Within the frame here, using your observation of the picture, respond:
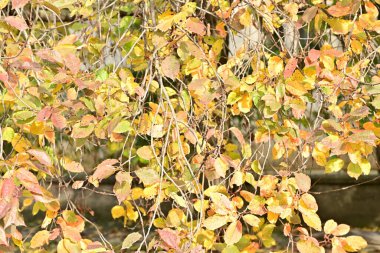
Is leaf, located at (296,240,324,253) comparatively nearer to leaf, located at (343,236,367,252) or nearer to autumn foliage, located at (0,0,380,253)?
autumn foliage, located at (0,0,380,253)

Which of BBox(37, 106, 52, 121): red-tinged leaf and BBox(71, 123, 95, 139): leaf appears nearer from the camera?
BBox(37, 106, 52, 121): red-tinged leaf

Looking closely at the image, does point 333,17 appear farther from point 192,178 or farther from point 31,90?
point 31,90

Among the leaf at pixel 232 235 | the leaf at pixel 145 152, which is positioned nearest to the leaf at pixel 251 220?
the leaf at pixel 232 235

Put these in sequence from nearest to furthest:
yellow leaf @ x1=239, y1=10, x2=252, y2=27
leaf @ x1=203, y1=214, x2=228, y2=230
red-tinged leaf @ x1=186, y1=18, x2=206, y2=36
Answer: leaf @ x1=203, y1=214, x2=228, y2=230 < red-tinged leaf @ x1=186, y1=18, x2=206, y2=36 < yellow leaf @ x1=239, y1=10, x2=252, y2=27

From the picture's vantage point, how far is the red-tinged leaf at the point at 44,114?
6.83ft

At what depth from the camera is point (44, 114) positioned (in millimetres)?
2102

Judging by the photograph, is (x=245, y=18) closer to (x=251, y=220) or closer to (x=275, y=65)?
(x=275, y=65)

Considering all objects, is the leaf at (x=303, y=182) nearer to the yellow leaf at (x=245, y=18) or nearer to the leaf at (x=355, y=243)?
the leaf at (x=355, y=243)

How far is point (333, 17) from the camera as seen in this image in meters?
2.54

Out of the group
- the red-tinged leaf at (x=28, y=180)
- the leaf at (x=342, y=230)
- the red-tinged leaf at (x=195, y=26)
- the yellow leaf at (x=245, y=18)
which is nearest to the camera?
the red-tinged leaf at (x=28, y=180)

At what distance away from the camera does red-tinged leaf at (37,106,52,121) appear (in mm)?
2082

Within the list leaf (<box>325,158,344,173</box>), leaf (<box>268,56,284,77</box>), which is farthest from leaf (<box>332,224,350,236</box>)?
leaf (<box>268,56,284,77</box>)

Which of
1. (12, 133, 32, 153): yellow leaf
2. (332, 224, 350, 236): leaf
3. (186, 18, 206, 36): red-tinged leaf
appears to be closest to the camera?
(186, 18, 206, 36): red-tinged leaf

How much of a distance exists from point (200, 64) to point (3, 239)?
977 mm
